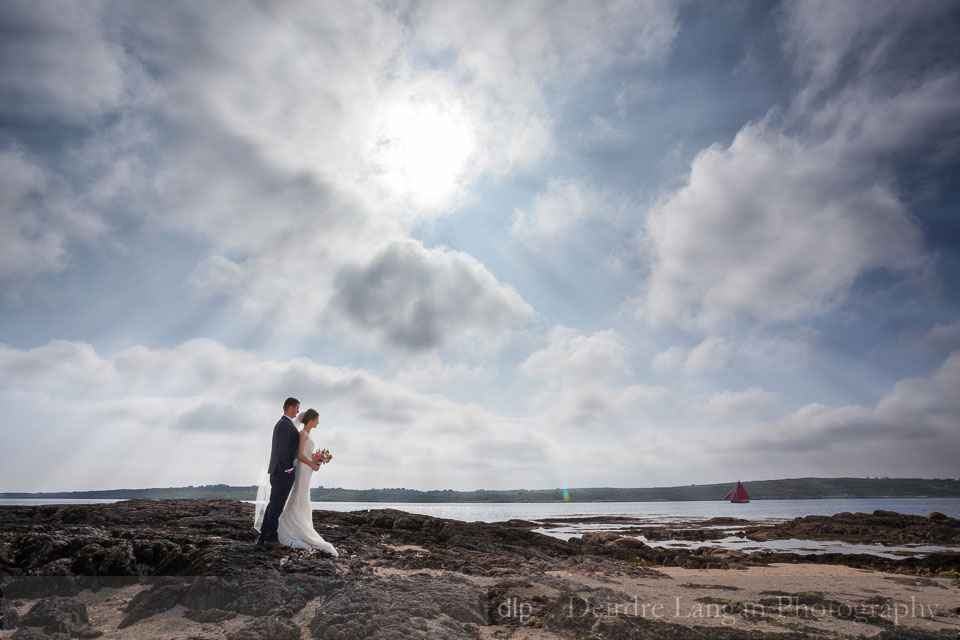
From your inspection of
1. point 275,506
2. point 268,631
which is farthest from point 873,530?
point 268,631

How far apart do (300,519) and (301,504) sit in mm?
297

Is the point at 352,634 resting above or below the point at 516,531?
above

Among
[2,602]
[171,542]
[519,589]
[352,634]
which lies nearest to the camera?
[352,634]

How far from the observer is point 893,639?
20.6 ft

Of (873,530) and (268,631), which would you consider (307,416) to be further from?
(873,530)

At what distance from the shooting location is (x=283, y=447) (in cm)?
971

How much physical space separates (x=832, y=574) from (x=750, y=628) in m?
9.68

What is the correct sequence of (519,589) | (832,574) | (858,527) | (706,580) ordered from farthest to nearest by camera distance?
(858,527), (832,574), (706,580), (519,589)

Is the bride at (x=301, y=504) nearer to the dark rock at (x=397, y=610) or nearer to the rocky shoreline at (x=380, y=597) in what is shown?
the rocky shoreline at (x=380, y=597)

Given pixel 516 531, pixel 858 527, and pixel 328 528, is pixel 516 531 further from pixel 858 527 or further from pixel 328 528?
pixel 858 527

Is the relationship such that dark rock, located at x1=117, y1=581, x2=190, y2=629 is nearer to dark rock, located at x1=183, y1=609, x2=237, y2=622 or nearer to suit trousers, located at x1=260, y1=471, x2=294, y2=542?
dark rock, located at x1=183, y1=609, x2=237, y2=622

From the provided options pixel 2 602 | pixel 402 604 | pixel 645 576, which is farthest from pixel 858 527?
pixel 2 602

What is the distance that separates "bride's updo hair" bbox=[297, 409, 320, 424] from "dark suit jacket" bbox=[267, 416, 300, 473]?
42 cm

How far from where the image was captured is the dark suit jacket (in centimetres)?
970
